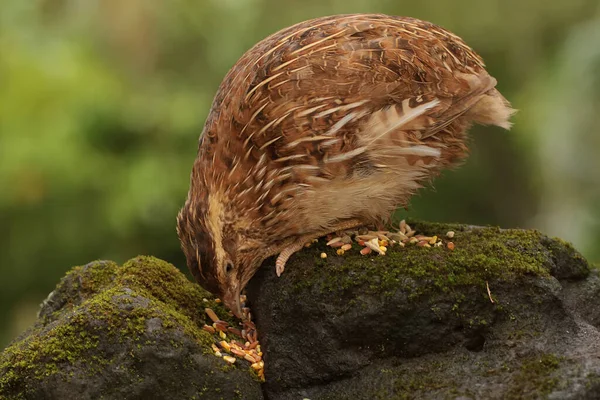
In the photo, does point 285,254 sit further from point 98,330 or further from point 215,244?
point 98,330

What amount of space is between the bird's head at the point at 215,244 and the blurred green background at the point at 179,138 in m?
2.68

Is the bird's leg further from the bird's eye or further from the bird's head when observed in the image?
the bird's eye

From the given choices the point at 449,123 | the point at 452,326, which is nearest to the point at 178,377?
the point at 452,326

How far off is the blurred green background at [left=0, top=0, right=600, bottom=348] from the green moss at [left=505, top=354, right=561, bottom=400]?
3112 mm

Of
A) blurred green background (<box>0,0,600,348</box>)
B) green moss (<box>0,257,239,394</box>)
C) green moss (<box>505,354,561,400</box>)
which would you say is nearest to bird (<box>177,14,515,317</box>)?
green moss (<box>0,257,239,394</box>)

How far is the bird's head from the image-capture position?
3.45 meters

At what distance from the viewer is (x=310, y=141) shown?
344cm

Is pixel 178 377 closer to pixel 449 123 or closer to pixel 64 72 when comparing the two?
pixel 449 123

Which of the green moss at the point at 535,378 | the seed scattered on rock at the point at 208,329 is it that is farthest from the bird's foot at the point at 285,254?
the green moss at the point at 535,378

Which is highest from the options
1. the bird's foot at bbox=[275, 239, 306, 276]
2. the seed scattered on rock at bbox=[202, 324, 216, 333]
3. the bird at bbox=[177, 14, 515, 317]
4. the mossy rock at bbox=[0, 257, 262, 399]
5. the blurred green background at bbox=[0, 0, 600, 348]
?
the blurred green background at bbox=[0, 0, 600, 348]

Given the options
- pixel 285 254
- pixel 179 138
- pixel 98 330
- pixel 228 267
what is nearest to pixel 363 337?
pixel 285 254

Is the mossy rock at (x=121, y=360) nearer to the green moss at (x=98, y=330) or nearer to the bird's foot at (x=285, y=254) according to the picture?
the green moss at (x=98, y=330)

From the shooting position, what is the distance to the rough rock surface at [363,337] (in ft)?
10.3

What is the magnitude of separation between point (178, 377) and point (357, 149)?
4.32 ft
